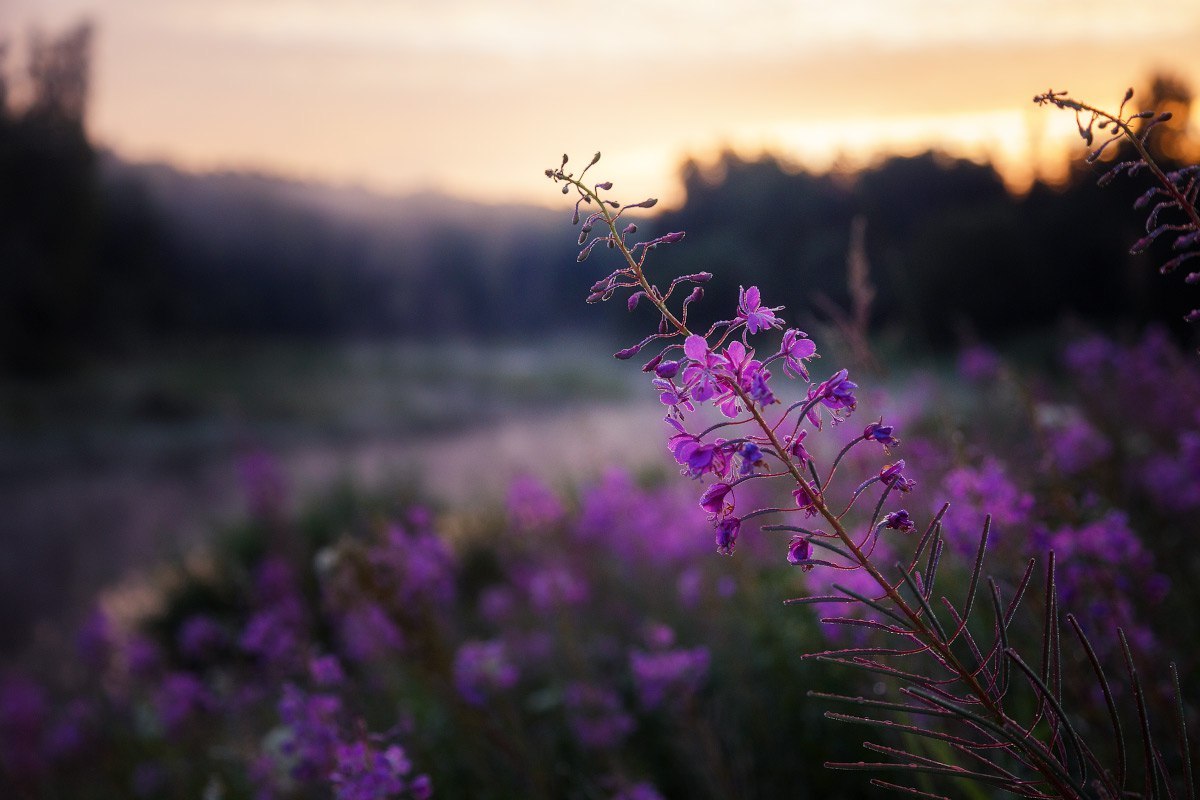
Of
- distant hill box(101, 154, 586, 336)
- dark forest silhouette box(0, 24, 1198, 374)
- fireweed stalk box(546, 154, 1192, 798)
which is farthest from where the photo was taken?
distant hill box(101, 154, 586, 336)

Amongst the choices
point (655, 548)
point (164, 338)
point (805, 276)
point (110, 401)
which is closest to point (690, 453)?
point (655, 548)

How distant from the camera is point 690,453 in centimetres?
122

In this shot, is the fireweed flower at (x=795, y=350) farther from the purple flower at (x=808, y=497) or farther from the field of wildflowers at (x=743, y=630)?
the purple flower at (x=808, y=497)

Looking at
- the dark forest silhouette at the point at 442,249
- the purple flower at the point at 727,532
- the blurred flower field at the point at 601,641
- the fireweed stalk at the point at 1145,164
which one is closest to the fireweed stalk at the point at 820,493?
the purple flower at the point at 727,532

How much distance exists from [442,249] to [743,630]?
30.6 m

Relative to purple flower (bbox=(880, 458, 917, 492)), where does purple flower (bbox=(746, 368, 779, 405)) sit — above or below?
above

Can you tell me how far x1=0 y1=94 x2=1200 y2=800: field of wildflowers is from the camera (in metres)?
1.23

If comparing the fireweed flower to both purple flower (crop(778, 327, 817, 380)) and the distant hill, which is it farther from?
the distant hill

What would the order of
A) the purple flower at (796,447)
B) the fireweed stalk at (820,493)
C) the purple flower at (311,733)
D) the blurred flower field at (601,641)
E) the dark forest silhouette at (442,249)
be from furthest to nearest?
the dark forest silhouette at (442,249)
the blurred flower field at (601,641)
the purple flower at (311,733)
the purple flower at (796,447)
the fireweed stalk at (820,493)

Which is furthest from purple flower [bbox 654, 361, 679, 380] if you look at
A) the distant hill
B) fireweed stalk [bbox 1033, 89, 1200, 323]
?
the distant hill

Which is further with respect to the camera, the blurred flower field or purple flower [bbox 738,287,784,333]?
the blurred flower field

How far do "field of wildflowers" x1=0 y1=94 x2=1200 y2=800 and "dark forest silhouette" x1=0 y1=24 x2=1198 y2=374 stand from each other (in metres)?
1.52

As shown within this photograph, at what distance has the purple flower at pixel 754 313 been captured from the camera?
1.28 metres

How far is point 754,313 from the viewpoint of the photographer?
1.30 m
